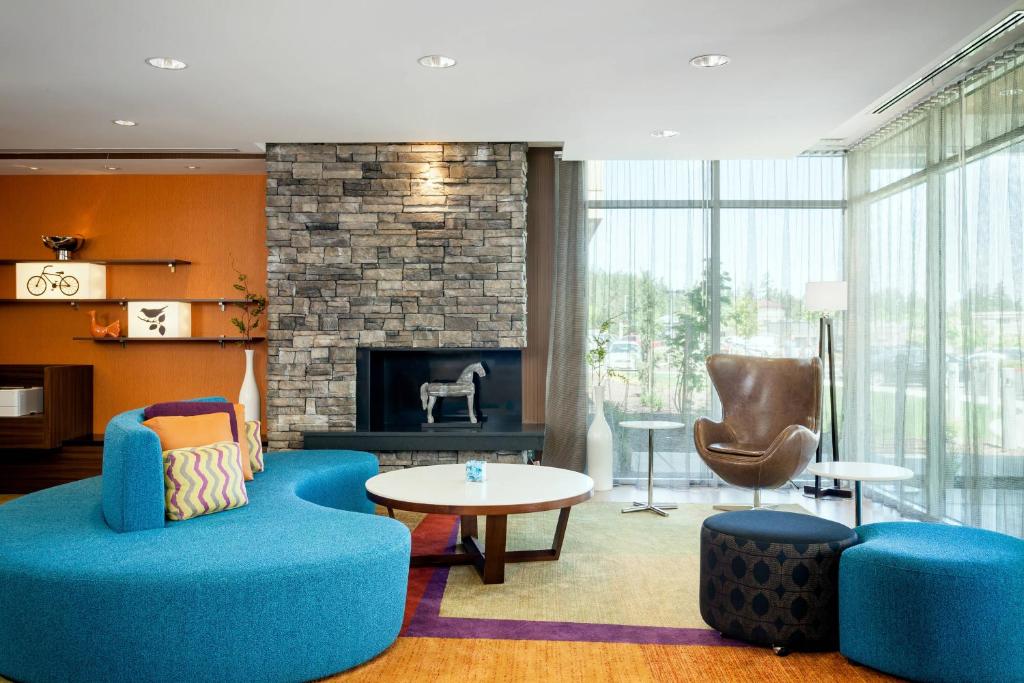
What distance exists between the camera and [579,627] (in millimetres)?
3215

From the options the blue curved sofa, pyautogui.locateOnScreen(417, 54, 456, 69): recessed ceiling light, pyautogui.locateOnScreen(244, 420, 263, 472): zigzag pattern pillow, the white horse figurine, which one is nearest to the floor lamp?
the white horse figurine

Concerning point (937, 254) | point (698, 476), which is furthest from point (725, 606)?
point (698, 476)

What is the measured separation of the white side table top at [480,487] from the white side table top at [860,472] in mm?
1160

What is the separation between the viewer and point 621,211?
6.54 meters

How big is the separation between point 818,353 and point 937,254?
1.62 meters

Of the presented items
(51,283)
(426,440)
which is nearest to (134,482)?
(426,440)

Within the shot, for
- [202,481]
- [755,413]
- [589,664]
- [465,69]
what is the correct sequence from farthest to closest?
1. [755,413]
2. [465,69]
3. [202,481]
4. [589,664]

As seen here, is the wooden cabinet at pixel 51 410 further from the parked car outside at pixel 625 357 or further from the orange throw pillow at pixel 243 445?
the parked car outside at pixel 625 357

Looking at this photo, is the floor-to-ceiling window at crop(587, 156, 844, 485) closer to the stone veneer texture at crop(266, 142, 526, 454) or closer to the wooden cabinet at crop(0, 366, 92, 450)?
the stone veneer texture at crop(266, 142, 526, 454)

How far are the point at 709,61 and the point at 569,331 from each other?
2808 mm

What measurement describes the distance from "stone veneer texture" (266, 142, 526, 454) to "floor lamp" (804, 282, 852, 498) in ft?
6.85

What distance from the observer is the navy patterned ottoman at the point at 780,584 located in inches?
114

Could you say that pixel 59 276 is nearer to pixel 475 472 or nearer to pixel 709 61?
pixel 475 472

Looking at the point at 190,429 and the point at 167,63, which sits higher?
the point at 167,63
